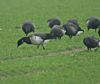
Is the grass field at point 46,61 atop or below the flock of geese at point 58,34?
below

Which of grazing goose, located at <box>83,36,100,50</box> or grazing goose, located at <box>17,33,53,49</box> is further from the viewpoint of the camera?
grazing goose, located at <box>17,33,53,49</box>

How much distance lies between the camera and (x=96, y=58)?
18516mm

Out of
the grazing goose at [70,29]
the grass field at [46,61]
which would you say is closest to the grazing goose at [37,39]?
the grass field at [46,61]

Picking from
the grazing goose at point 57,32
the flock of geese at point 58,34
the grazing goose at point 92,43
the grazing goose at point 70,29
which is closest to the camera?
the grazing goose at point 92,43

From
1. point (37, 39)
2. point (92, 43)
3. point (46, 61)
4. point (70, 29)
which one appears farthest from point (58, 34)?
point (46, 61)

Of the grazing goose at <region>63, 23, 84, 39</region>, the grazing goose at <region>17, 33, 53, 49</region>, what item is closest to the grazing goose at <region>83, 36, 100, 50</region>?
the grazing goose at <region>17, 33, 53, 49</region>

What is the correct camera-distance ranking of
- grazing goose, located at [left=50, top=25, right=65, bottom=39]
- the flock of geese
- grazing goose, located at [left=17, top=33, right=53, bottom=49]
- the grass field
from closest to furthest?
the grass field < the flock of geese < grazing goose, located at [left=17, top=33, right=53, bottom=49] < grazing goose, located at [left=50, top=25, right=65, bottom=39]

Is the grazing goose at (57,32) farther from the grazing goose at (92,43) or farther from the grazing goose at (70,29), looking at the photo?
the grazing goose at (92,43)

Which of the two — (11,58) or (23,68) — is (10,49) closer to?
→ (11,58)

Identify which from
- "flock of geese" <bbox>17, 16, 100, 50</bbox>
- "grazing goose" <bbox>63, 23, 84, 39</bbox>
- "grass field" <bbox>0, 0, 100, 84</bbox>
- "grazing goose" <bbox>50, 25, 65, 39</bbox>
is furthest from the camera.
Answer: "grazing goose" <bbox>63, 23, 84, 39</bbox>

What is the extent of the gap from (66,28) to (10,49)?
14.1 feet

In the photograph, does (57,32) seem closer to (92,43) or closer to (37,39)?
(37,39)

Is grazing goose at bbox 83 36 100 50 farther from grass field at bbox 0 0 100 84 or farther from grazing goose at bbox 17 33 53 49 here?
grazing goose at bbox 17 33 53 49

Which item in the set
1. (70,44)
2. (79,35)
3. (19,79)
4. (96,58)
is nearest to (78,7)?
(79,35)
